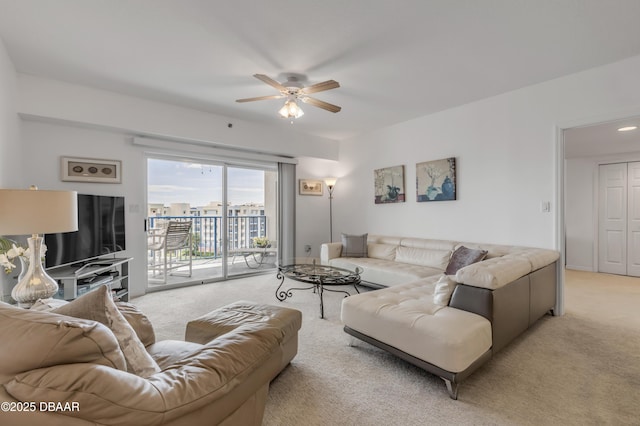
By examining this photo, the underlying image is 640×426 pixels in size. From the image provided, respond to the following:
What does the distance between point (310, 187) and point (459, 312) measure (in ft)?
13.2

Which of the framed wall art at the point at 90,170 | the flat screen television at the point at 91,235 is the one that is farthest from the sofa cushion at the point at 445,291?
the framed wall art at the point at 90,170

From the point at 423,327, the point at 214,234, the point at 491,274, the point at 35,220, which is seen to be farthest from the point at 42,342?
the point at 214,234

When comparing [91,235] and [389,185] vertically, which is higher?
[389,185]

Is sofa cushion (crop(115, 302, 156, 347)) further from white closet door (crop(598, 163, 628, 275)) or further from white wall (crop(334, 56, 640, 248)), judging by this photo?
white closet door (crop(598, 163, 628, 275))

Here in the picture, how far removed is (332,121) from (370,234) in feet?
6.55

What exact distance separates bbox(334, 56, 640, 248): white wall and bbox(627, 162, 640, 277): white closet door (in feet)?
10.6

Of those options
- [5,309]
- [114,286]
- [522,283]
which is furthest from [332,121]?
[5,309]

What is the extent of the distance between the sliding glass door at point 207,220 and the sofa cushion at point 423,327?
3.11 metres

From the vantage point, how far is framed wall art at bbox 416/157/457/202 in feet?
13.2

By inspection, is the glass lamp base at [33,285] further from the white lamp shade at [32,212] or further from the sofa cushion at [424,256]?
the sofa cushion at [424,256]

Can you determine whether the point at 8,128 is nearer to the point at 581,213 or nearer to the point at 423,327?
the point at 423,327

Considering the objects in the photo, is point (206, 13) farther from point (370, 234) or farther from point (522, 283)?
point (370, 234)

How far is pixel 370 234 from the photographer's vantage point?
5.07m

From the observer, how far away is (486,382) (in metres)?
1.91
